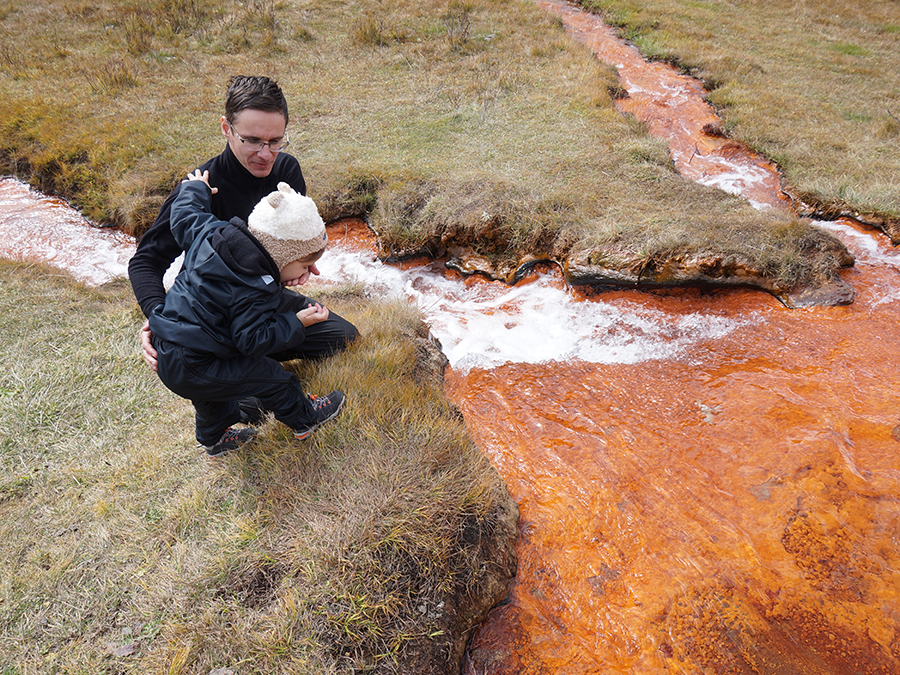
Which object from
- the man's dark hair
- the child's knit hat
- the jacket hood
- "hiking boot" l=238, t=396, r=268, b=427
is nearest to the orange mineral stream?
"hiking boot" l=238, t=396, r=268, b=427

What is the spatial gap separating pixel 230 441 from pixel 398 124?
762cm

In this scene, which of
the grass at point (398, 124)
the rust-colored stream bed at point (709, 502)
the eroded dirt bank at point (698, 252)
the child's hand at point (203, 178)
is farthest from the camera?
the grass at point (398, 124)

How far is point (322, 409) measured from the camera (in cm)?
307

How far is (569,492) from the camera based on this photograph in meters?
3.43

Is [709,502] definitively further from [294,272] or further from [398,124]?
[398,124]

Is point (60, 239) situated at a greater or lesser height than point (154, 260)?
lesser

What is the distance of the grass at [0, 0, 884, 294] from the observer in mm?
6090

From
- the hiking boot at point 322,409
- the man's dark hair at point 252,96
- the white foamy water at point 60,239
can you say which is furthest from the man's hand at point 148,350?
the white foamy water at point 60,239

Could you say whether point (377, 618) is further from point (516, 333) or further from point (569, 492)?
point (516, 333)

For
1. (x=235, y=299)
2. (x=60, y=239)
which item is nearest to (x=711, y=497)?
(x=235, y=299)

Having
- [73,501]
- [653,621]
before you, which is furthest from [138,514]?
[653,621]

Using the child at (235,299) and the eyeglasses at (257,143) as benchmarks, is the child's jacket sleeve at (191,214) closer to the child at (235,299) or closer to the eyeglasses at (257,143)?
the child at (235,299)

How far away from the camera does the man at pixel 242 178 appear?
2.60m

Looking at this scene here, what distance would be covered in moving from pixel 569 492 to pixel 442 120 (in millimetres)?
7767
